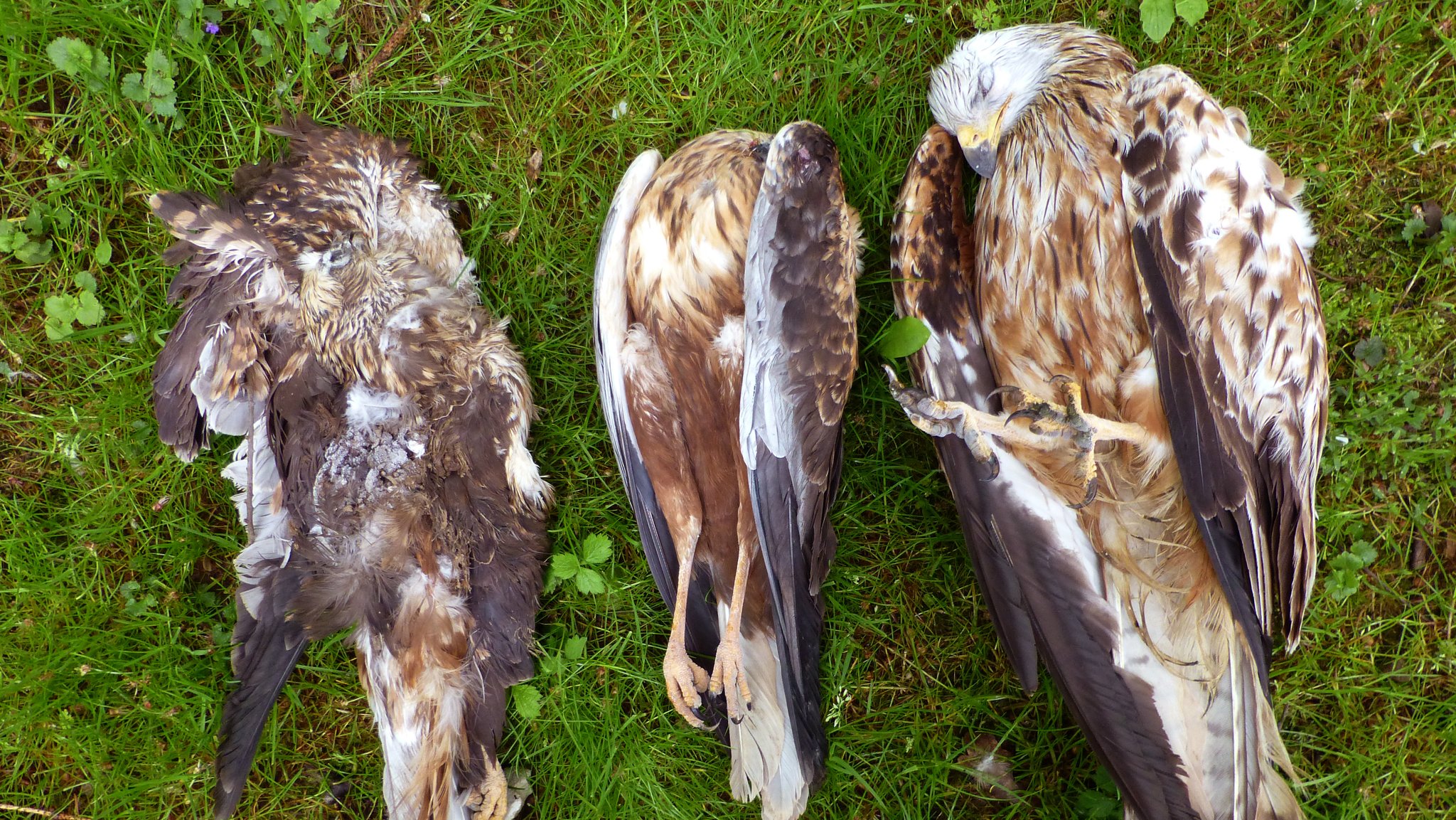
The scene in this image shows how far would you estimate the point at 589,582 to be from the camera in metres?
2.70

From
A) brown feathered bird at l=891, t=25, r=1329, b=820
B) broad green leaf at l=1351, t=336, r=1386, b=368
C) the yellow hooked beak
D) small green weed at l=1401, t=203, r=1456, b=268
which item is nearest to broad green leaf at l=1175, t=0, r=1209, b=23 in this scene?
brown feathered bird at l=891, t=25, r=1329, b=820

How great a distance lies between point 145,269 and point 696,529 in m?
2.14

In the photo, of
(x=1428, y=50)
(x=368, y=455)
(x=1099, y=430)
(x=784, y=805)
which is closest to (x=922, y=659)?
(x=784, y=805)

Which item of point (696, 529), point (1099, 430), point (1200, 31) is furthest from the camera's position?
point (1200, 31)

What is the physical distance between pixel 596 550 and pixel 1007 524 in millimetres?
1313

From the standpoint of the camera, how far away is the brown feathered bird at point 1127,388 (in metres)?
2.04

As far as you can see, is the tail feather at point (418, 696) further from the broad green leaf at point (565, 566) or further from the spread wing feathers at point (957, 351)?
the spread wing feathers at point (957, 351)

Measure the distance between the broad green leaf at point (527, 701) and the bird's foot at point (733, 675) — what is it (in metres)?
0.71

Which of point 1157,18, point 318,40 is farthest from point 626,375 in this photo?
point 1157,18

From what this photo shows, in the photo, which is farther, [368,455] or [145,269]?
[145,269]

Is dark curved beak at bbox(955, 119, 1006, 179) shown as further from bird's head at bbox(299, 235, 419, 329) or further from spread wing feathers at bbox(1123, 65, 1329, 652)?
bird's head at bbox(299, 235, 419, 329)

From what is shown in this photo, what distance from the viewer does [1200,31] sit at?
2.66 m

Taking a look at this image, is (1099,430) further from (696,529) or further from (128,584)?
(128,584)

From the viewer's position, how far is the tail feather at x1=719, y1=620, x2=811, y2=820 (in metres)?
2.44
